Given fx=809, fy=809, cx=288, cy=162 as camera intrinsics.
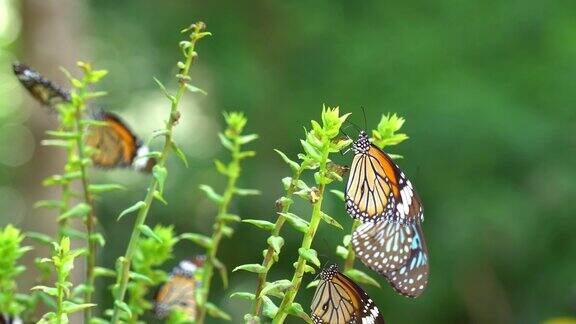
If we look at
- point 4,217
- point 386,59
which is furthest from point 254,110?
point 4,217

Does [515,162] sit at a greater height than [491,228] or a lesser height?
greater

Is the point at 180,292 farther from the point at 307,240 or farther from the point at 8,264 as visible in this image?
the point at 307,240

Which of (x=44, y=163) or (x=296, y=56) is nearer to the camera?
(x=44, y=163)

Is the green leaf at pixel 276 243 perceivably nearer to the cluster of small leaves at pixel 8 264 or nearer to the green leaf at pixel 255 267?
the green leaf at pixel 255 267

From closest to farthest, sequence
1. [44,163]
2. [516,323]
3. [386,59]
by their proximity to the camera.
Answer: [44,163], [386,59], [516,323]

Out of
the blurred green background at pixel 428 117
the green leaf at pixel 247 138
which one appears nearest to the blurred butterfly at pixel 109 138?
the green leaf at pixel 247 138

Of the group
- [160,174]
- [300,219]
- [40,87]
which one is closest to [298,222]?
[300,219]

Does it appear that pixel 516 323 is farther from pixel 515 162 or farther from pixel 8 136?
pixel 8 136

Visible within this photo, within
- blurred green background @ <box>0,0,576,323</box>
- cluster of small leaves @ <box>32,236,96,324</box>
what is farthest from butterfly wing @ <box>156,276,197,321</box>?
blurred green background @ <box>0,0,576,323</box>
